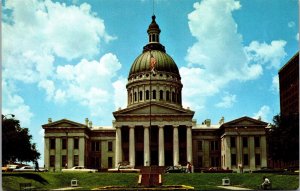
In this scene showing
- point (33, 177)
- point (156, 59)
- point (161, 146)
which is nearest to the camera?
point (33, 177)

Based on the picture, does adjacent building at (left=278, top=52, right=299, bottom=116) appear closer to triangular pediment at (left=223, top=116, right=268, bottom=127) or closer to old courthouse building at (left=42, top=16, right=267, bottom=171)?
triangular pediment at (left=223, top=116, right=268, bottom=127)

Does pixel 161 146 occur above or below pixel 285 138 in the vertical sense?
below

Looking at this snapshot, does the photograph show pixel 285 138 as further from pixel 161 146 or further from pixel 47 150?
pixel 47 150

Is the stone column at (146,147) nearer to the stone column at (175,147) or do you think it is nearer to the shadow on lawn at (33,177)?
the stone column at (175,147)

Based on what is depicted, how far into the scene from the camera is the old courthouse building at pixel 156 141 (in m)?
102

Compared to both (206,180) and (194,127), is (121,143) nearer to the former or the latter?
(194,127)

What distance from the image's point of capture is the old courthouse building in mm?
101875

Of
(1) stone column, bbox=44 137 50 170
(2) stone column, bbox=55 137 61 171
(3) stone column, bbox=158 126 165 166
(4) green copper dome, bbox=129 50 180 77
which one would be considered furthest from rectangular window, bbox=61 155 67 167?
(4) green copper dome, bbox=129 50 180 77

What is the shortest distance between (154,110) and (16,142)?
38865 mm

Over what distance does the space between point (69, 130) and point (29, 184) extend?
54.7 m

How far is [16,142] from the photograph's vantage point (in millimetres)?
68188

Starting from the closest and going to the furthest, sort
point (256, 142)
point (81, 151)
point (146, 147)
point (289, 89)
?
point (146, 147) < point (256, 142) < point (289, 89) < point (81, 151)

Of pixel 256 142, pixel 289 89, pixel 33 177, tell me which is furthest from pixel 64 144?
pixel 33 177

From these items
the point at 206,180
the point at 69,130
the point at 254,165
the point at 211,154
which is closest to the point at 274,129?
the point at 206,180
